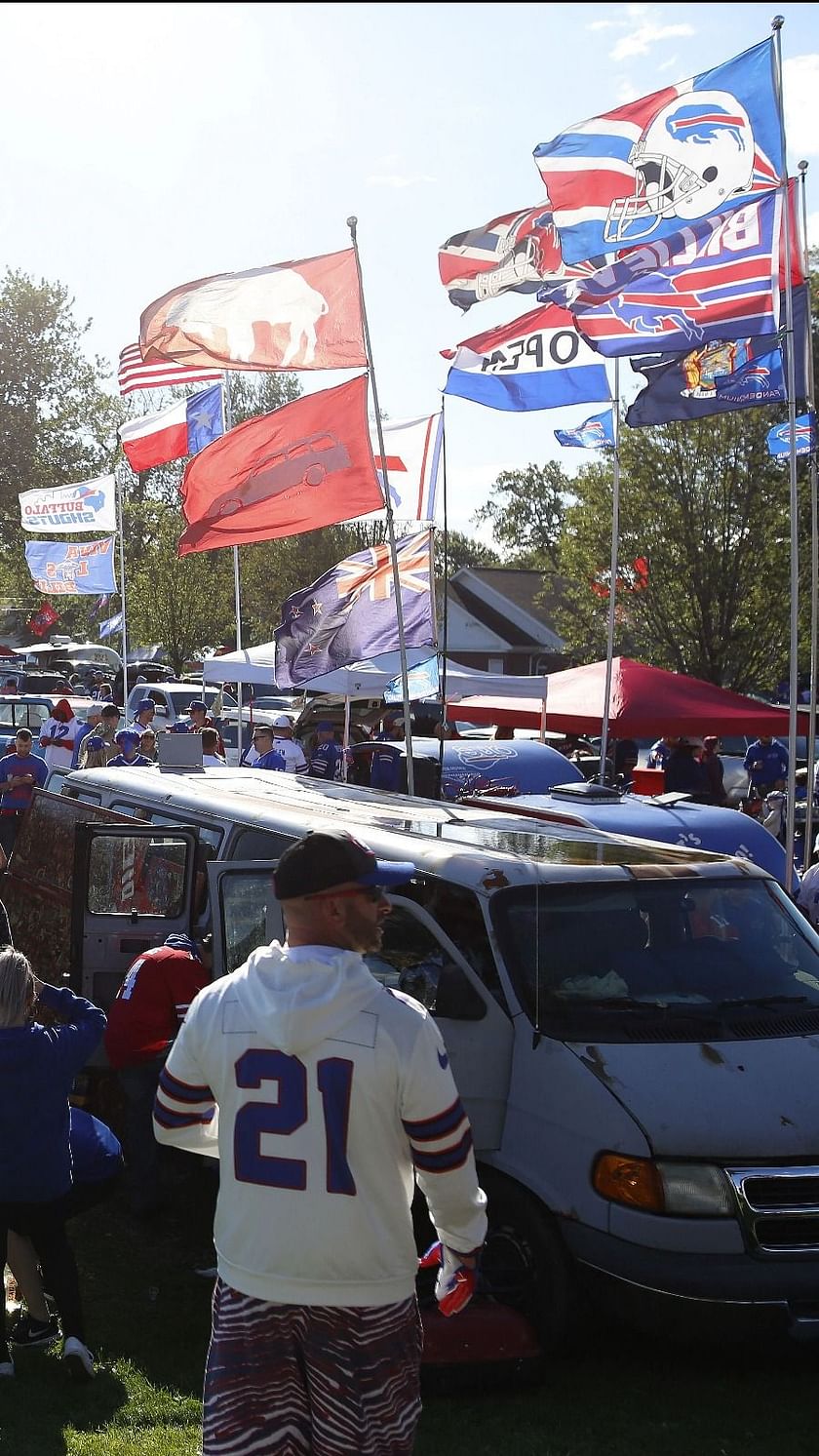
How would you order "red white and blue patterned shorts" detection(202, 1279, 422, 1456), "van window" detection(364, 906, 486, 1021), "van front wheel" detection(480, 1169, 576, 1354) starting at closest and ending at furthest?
"red white and blue patterned shorts" detection(202, 1279, 422, 1456) → "van front wheel" detection(480, 1169, 576, 1354) → "van window" detection(364, 906, 486, 1021)

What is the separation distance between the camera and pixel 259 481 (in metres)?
11.0

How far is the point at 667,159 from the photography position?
Result: 1130 cm

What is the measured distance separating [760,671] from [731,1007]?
2408cm

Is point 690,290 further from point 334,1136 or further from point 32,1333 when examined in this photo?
point 334,1136

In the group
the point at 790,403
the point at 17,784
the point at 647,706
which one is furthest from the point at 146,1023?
the point at 647,706

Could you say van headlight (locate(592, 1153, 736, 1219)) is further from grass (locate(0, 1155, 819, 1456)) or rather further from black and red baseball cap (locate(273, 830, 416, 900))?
black and red baseball cap (locate(273, 830, 416, 900))

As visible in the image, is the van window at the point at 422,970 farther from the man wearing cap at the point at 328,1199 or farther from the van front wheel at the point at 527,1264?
the man wearing cap at the point at 328,1199

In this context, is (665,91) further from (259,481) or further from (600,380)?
(259,481)

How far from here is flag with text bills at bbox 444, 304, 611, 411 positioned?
13812 millimetres

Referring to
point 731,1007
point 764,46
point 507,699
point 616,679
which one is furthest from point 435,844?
point 507,699

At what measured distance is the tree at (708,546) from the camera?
2747 cm

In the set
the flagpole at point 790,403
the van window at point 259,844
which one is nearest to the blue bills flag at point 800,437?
the flagpole at point 790,403

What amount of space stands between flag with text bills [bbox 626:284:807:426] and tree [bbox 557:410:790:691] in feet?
51.2

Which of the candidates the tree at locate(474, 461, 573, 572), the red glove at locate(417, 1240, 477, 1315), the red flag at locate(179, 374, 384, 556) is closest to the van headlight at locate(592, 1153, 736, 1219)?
the red glove at locate(417, 1240, 477, 1315)
